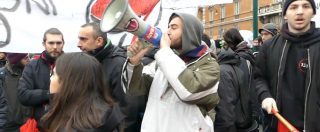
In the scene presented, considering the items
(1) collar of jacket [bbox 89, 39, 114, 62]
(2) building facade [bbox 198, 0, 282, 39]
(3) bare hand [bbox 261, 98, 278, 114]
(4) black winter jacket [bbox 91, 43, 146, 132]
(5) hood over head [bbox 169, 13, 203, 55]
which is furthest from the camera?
(2) building facade [bbox 198, 0, 282, 39]

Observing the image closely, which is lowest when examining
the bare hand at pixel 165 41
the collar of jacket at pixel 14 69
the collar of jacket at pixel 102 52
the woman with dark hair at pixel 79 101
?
the collar of jacket at pixel 14 69

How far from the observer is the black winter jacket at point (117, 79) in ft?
11.9

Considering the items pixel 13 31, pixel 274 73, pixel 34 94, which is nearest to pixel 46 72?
pixel 34 94

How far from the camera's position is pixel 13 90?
522 centimetres

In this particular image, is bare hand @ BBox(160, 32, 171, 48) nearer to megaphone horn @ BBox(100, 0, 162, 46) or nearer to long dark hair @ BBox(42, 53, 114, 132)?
megaphone horn @ BBox(100, 0, 162, 46)

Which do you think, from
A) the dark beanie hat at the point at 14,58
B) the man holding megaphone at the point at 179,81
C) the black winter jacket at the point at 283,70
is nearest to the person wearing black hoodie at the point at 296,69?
the black winter jacket at the point at 283,70

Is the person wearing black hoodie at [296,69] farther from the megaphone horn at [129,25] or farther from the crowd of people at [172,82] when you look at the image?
the megaphone horn at [129,25]

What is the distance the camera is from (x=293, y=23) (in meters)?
3.20

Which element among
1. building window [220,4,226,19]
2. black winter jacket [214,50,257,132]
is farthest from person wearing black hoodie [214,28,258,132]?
building window [220,4,226,19]

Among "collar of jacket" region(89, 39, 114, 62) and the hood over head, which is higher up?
the hood over head

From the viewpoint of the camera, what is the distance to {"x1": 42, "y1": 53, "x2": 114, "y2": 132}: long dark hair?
2.42 m

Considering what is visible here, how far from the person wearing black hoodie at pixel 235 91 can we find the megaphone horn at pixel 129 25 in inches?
56.2

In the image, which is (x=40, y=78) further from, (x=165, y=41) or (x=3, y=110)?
(x=165, y=41)

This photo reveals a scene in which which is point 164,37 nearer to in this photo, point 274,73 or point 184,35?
point 184,35
